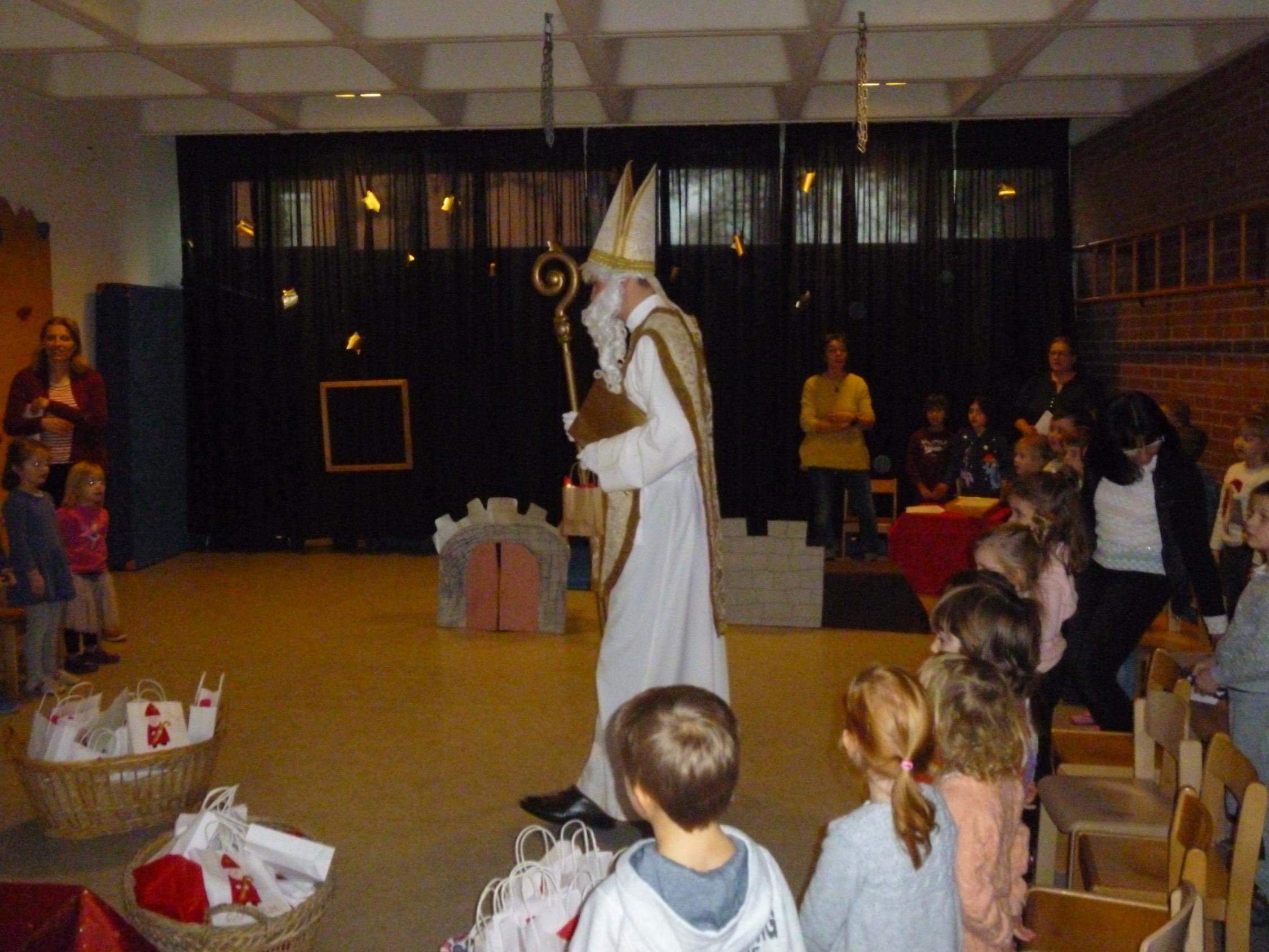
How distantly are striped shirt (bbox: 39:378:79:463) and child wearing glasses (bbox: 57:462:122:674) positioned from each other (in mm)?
802

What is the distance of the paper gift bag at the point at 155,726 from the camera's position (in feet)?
13.5

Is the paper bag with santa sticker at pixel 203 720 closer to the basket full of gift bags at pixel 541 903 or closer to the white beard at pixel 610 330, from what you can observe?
the white beard at pixel 610 330

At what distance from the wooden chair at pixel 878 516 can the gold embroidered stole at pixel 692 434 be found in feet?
17.0

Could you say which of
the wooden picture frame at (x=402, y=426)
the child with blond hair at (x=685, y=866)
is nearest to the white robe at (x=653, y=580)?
the child with blond hair at (x=685, y=866)

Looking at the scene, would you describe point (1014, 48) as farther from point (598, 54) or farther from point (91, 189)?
point (91, 189)

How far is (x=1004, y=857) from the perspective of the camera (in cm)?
260

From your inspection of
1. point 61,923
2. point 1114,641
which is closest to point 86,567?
point 61,923

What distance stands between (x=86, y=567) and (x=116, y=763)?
2.50 metres

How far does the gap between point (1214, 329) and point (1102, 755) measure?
152 inches

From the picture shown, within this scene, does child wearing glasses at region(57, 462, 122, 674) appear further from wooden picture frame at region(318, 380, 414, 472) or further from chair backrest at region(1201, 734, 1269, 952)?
chair backrest at region(1201, 734, 1269, 952)

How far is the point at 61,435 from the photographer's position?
7164 millimetres

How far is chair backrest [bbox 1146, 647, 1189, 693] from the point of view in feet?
11.9

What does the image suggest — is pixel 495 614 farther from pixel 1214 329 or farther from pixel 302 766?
pixel 1214 329

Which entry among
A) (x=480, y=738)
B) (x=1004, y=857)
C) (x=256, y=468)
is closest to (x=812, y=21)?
(x=480, y=738)
